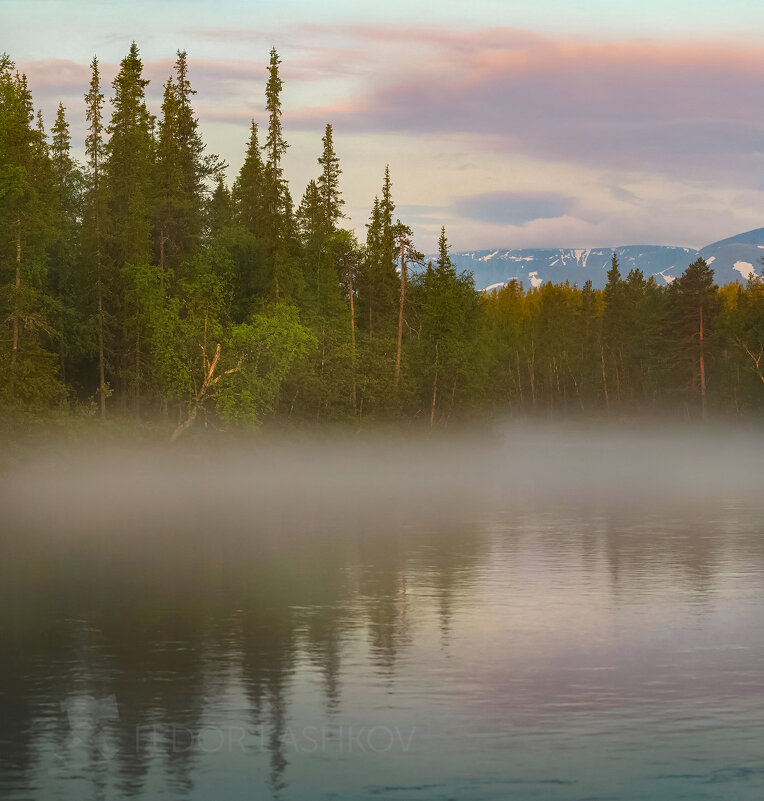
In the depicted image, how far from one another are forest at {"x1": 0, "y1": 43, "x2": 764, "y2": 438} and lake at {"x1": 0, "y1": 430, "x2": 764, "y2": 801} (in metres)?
29.5

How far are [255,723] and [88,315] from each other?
7289 cm

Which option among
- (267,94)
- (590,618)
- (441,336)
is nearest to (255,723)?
(590,618)

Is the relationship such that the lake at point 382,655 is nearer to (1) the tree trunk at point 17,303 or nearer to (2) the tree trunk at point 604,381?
(1) the tree trunk at point 17,303

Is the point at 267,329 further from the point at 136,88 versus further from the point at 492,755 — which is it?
the point at 492,755

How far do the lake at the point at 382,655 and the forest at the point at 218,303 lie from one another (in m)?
29.5

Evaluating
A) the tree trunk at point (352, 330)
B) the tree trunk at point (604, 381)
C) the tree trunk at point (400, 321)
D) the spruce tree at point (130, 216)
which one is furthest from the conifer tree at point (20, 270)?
the tree trunk at point (604, 381)

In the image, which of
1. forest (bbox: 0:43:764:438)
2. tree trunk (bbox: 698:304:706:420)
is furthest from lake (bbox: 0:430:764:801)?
tree trunk (bbox: 698:304:706:420)

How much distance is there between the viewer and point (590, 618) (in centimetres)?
2339

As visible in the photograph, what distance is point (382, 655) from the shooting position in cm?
1973

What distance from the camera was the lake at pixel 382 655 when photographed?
44.2 ft

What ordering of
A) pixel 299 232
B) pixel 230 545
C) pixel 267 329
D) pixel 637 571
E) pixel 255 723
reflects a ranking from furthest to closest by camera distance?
1. pixel 299 232
2. pixel 267 329
3. pixel 230 545
4. pixel 637 571
5. pixel 255 723

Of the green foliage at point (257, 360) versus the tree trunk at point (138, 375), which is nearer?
the green foliage at point (257, 360)

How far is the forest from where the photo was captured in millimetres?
75625

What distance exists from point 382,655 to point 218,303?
65.2 metres
